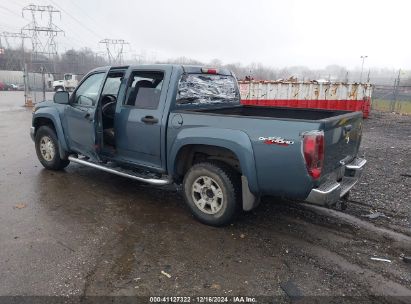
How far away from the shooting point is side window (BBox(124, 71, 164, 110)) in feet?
16.1

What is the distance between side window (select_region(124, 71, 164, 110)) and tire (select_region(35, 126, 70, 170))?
2176 millimetres

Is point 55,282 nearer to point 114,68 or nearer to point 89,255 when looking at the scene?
point 89,255

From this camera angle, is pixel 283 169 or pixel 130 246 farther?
pixel 130 246

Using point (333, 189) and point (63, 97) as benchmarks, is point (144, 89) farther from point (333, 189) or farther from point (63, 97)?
point (333, 189)

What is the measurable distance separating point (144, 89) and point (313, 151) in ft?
8.71

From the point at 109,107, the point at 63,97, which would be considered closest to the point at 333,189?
the point at 109,107

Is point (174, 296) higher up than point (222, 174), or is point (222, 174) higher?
point (222, 174)

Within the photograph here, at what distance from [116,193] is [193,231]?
187cm

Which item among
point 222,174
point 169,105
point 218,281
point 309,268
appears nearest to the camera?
point 218,281

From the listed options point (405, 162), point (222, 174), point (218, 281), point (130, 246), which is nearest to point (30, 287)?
point (130, 246)

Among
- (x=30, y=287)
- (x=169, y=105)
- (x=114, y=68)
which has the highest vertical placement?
(x=114, y=68)

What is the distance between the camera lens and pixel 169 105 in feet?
15.3

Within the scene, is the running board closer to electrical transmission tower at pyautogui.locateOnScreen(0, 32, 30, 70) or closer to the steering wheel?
the steering wheel

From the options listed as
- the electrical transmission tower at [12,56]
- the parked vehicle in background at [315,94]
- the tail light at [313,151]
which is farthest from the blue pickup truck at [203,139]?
the electrical transmission tower at [12,56]
